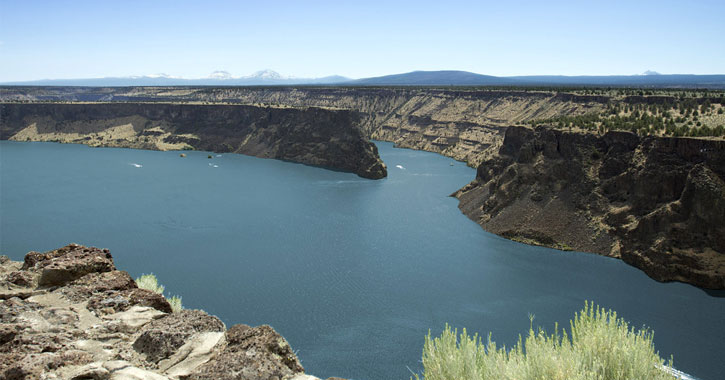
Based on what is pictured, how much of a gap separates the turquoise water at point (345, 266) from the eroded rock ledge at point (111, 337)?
17210 mm

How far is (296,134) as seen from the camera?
12512cm

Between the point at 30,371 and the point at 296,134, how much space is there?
11595 cm

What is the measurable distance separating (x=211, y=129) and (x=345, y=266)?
10774 cm

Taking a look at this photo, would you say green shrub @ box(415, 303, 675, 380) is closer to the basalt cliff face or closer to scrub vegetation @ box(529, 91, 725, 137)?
scrub vegetation @ box(529, 91, 725, 137)

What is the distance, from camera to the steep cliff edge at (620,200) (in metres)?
46.0

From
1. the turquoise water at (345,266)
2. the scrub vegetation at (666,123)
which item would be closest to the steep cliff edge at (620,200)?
the scrub vegetation at (666,123)

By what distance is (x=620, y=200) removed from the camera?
54.2 metres

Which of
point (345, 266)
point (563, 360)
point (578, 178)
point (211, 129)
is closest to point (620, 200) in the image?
point (578, 178)

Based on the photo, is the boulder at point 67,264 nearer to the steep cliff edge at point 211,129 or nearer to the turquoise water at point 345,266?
the turquoise water at point 345,266

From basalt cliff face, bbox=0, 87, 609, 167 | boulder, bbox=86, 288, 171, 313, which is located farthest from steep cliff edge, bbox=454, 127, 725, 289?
boulder, bbox=86, 288, 171, 313

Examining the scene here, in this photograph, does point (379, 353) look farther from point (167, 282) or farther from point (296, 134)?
point (296, 134)

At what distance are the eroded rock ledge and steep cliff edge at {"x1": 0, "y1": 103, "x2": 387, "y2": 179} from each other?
279 feet

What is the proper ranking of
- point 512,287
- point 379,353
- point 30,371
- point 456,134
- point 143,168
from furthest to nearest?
point 456,134
point 143,168
point 512,287
point 379,353
point 30,371

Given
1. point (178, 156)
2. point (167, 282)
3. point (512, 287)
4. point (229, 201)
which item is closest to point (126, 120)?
point (178, 156)
